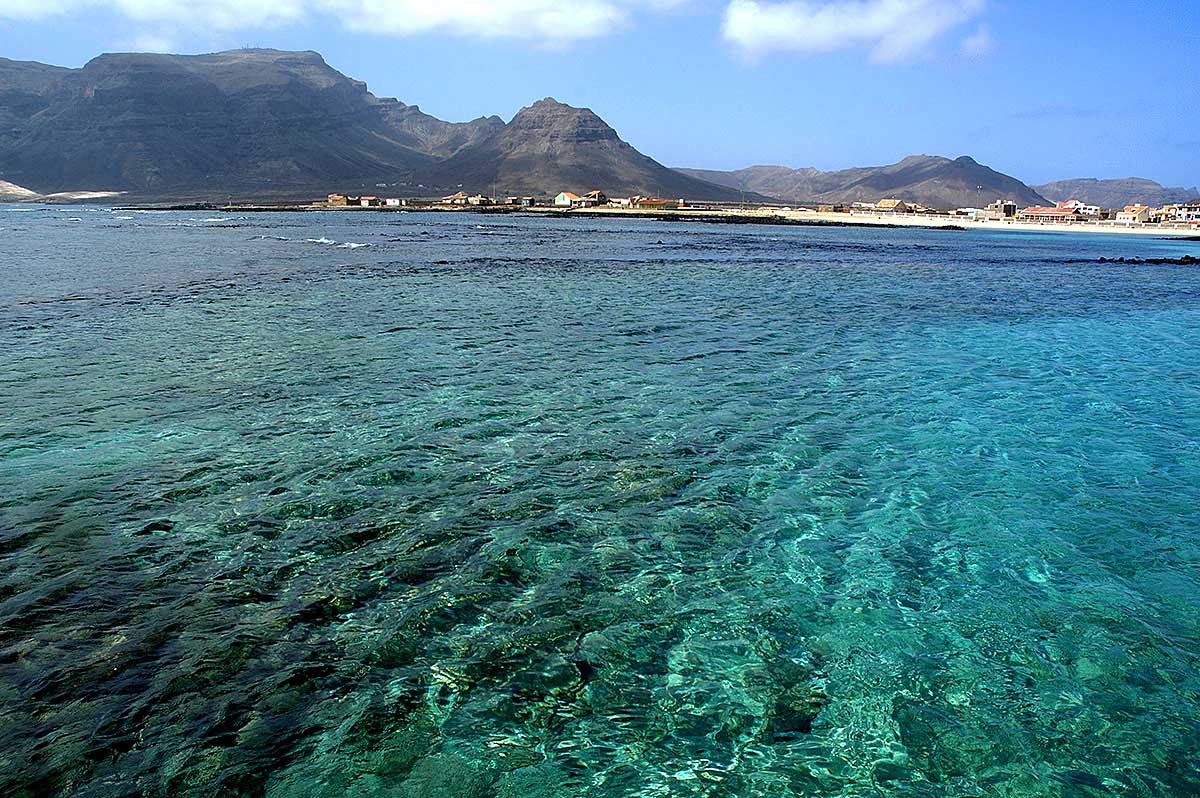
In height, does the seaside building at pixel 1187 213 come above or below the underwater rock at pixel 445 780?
above

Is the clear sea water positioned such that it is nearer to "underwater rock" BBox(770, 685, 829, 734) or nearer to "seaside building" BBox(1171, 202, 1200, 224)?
"underwater rock" BBox(770, 685, 829, 734)

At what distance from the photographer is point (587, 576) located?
7668 millimetres

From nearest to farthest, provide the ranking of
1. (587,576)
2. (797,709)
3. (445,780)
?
(445,780), (797,709), (587,576)

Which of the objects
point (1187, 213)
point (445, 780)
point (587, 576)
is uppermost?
point (1187, 213)

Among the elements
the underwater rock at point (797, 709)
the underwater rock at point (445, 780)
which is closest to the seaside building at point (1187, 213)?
the underwater rock at point (797, 709)

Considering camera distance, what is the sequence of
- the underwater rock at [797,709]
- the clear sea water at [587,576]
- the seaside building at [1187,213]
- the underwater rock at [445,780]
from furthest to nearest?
the seaside building at [1187,213] → the underwater rock at [797,709] → the clear sea water at [587,576] → the underwater rock at [445,780]

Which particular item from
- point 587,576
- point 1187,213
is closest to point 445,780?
point 587,576

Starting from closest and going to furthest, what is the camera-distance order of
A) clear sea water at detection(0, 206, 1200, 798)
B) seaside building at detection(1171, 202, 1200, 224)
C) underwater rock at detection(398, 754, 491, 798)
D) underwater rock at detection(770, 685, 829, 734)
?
1. underwater rock at detection(398, 754, 491, 798)
2. clear sea water at detection(0, 206, 1200, 798)
3. underwater rock at detection(770, 685, 829, 734)
4. seaside building at detection(1171, 202, 1200, 224)

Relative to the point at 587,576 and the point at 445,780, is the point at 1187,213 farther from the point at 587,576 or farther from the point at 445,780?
the point at 445,780

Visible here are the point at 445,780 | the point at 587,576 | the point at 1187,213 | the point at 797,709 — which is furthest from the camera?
the point at 1187,213

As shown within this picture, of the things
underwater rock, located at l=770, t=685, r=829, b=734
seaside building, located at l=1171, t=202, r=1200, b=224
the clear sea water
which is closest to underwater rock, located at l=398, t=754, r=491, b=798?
the clear sea water

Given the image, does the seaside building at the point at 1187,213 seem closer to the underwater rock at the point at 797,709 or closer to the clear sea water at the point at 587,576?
the clear sea water at the point at 587,576

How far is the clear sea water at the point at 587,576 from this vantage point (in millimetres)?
5219

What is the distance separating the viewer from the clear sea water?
5.22m
